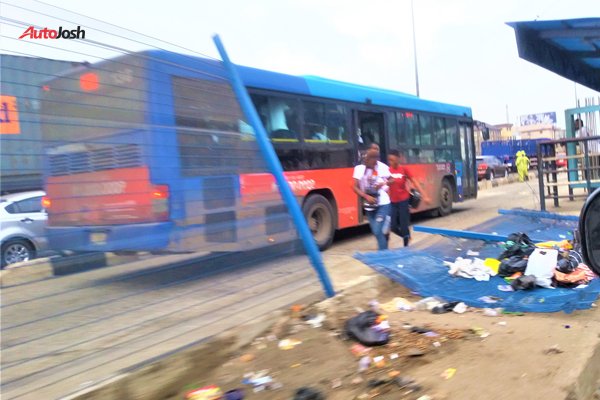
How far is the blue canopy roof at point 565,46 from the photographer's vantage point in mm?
6484

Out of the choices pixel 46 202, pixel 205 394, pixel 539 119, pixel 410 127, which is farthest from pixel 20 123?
pixel 539 119

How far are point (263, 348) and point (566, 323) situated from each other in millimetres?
2734

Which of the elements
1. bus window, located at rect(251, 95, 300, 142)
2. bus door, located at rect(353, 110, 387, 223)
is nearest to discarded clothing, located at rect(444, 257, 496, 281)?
bus window, located at rect(251, 95, 300, 142)

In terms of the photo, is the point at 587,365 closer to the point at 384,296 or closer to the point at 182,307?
the point at 384,296

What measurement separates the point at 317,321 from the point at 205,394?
1.35 m

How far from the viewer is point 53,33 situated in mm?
2838

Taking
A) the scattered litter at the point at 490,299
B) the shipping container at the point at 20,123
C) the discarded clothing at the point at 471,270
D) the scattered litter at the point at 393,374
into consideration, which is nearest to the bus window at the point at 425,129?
the discarded clothing at the point at 471,270

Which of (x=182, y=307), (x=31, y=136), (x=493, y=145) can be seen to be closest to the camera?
(x=31, y=136)

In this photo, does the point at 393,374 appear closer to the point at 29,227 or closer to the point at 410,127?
the point at 29,227

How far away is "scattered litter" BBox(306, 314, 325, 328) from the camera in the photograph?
4.13 metres

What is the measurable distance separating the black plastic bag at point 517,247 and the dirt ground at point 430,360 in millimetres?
1487

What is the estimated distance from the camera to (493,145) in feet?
143

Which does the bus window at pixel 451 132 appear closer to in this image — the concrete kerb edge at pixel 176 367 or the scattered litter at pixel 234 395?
the concrete kerb edge at pixel 176 367

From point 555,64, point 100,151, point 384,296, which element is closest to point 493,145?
point 555,64
